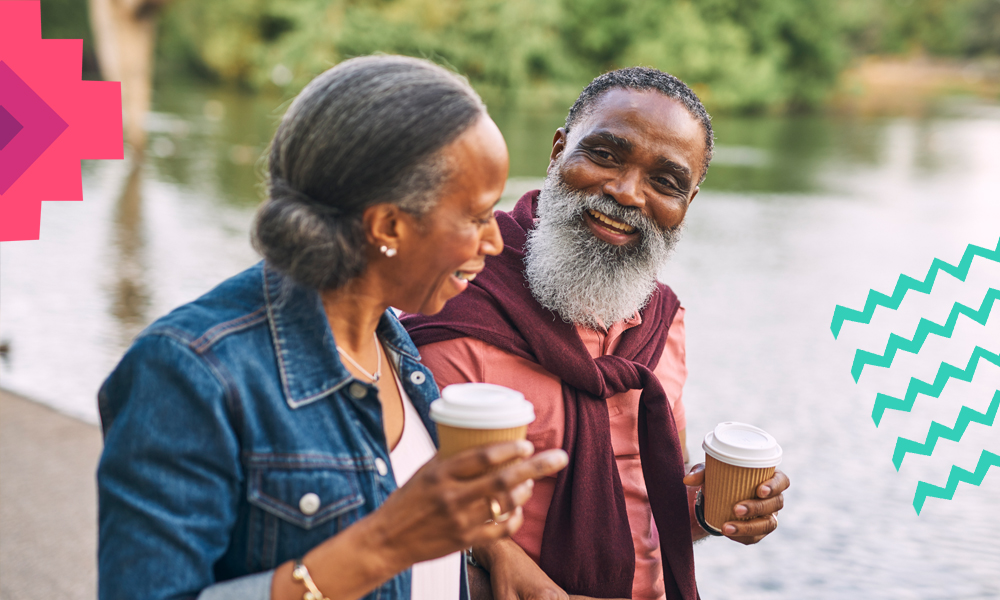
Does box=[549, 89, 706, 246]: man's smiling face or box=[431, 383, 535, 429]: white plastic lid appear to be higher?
box=[549, 89, 706, 246]: man's smiling face

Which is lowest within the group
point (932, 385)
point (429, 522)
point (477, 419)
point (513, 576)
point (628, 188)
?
point (932, 385)

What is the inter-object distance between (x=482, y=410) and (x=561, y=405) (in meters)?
0.90

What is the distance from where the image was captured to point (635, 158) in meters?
2.20

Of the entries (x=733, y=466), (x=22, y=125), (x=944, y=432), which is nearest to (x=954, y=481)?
(x=944, y=432)

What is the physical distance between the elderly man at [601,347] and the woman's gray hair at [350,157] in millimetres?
771

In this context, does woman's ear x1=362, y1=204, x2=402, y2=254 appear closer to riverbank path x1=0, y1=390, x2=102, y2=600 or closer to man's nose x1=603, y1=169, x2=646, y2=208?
man's nose x1=603, y1=169, x2=646, y2=208

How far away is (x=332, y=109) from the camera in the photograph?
1.34 meters

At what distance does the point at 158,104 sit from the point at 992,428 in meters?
24.5

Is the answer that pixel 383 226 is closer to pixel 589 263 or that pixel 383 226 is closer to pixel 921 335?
pixel 589 263

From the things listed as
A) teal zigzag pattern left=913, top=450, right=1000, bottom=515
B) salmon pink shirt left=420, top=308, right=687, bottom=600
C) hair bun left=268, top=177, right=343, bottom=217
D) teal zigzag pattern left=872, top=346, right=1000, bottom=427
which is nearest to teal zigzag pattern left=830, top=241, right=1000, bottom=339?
teal zigzag pattern left=872, top=346, right=1000, bottom=427

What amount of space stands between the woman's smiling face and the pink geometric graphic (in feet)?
9.64

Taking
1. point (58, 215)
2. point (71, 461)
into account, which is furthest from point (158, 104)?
point (71, 461)

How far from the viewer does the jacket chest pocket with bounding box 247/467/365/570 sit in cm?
130

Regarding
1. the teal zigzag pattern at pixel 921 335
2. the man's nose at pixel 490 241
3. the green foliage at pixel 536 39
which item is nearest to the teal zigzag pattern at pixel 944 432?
the teal zigzag pattern at pixel 921 335
